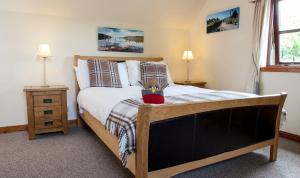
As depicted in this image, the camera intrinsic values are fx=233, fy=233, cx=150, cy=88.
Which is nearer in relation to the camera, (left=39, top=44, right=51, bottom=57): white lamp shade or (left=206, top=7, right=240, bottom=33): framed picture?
(left=39, top=44, right=51, bottom=57): white lamp shade

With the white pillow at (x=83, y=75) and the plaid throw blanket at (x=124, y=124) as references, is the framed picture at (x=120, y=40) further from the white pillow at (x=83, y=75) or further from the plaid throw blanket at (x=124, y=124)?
the plaid throw blanket at (x=124, y=124)

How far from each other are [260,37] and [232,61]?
0.63 m

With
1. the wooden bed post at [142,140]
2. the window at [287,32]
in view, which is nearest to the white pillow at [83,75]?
the wooden bed post at [142,140]

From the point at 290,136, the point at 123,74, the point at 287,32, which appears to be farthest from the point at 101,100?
the point at 287,32

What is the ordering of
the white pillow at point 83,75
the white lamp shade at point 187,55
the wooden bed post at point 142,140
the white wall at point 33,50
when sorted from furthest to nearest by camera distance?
1. the white lamp shade at point 187,55
2. the white pillow at point 83,75
3. the white wall at point 33,50
4. the wooden bed post at point 142,140

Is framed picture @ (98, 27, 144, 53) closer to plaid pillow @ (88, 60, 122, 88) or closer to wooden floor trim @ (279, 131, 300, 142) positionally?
plaid pillow @ (88, 60, 122, 88)

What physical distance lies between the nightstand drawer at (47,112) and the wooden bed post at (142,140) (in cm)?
193

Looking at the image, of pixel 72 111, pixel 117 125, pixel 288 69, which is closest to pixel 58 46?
pixel 72 111

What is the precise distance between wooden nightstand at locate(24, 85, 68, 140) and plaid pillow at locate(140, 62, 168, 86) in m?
1.17

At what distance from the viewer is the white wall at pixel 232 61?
123 inches

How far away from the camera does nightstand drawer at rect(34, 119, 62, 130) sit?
304 cm

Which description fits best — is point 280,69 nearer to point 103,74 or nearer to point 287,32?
point 287,32

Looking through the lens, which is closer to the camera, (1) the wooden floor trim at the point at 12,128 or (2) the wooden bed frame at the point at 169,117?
(2) the wooden bed frame at the point at 169,117

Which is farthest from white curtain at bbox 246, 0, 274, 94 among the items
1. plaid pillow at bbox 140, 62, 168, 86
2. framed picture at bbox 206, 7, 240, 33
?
plaid pillow at bbox 140, 62, 168, 86
